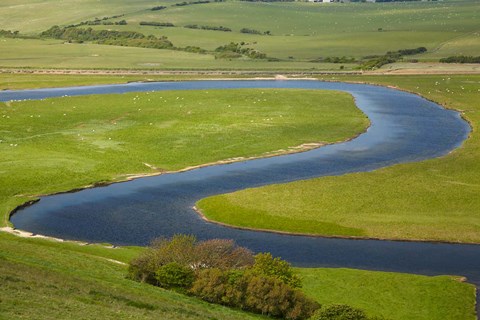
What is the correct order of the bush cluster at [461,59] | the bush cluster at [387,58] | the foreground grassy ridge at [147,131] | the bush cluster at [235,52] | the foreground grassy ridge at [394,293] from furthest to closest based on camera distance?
the bush cluster at [235,52], the bush cluster at [387,58], the bush cluster at [461,59], the foreground grassy ridge at [147,131], the foreground grassy ridge at [394,293]

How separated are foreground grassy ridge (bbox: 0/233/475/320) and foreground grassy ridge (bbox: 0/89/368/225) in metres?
12.1

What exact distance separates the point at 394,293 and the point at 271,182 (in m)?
24.2

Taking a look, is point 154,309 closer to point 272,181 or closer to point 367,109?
point 272,181

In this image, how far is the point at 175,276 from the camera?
123 feet

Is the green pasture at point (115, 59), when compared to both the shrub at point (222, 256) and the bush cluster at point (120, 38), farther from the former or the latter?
the shrub at point (222, 256)

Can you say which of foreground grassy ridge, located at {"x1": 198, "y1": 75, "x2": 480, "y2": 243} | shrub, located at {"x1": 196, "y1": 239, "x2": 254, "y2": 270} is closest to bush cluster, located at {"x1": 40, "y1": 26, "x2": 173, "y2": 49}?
foreground grassy ridge, located at {"x1": 198, "y1": 75, "x2": 480, "y2": 243}

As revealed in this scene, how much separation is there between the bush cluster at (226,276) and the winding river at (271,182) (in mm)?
6502

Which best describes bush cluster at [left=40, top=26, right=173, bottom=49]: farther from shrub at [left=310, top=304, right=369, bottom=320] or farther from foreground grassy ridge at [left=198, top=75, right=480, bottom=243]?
shrub at [left=310, top=304, right=369, bottom=320]

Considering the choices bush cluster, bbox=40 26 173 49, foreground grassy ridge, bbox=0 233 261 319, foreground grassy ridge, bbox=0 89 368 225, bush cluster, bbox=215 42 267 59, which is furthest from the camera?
bush cluster, bbox=40 26 173 49

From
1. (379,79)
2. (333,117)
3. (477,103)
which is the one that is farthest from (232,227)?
(379,79)

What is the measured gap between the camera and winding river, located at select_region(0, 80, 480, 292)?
150 ft

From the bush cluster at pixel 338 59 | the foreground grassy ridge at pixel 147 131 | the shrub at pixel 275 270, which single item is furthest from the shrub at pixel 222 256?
the bush cluster at pixel 338 59

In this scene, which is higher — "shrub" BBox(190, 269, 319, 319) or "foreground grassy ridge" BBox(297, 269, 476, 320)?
"shrub" BBox(190, 269, 319, 319)

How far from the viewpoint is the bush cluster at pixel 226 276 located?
35281 millimetres
